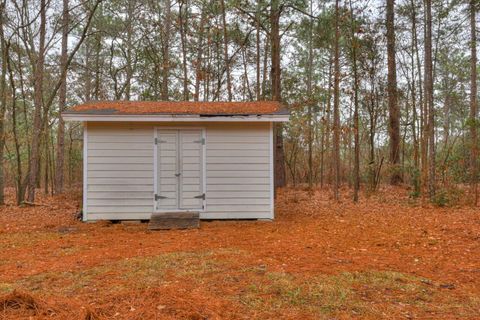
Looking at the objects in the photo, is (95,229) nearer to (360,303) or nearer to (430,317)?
(360,303)

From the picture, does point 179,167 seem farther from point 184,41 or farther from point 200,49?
point 184,41

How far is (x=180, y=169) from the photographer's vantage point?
7.20 m

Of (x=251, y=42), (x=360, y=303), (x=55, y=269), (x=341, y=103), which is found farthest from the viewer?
(x=341, y=103)

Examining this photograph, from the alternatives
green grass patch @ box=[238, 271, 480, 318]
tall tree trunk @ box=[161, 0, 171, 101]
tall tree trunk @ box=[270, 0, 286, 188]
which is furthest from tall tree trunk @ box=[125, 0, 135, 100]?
green grass patch @ box=[238, 271, 480, 318]

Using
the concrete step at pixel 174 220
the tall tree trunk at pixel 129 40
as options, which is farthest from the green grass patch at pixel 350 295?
the tall tree trunk at pixel 129 40

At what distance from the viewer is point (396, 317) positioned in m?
2.65

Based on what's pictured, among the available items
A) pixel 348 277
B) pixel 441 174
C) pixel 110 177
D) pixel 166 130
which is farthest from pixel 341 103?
pixel 348 277

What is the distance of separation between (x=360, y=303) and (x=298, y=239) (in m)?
2.63

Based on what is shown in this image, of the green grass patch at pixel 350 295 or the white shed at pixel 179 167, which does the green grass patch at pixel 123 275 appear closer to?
the green grass patch at pixel 350 295

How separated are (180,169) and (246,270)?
12.4 ft

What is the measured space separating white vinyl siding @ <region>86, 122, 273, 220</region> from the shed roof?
281mm

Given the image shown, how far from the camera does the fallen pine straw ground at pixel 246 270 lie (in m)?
2.77

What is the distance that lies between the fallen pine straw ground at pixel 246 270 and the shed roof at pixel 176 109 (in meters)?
2.30

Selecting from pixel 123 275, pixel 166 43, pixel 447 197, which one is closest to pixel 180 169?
pixel 123 275
